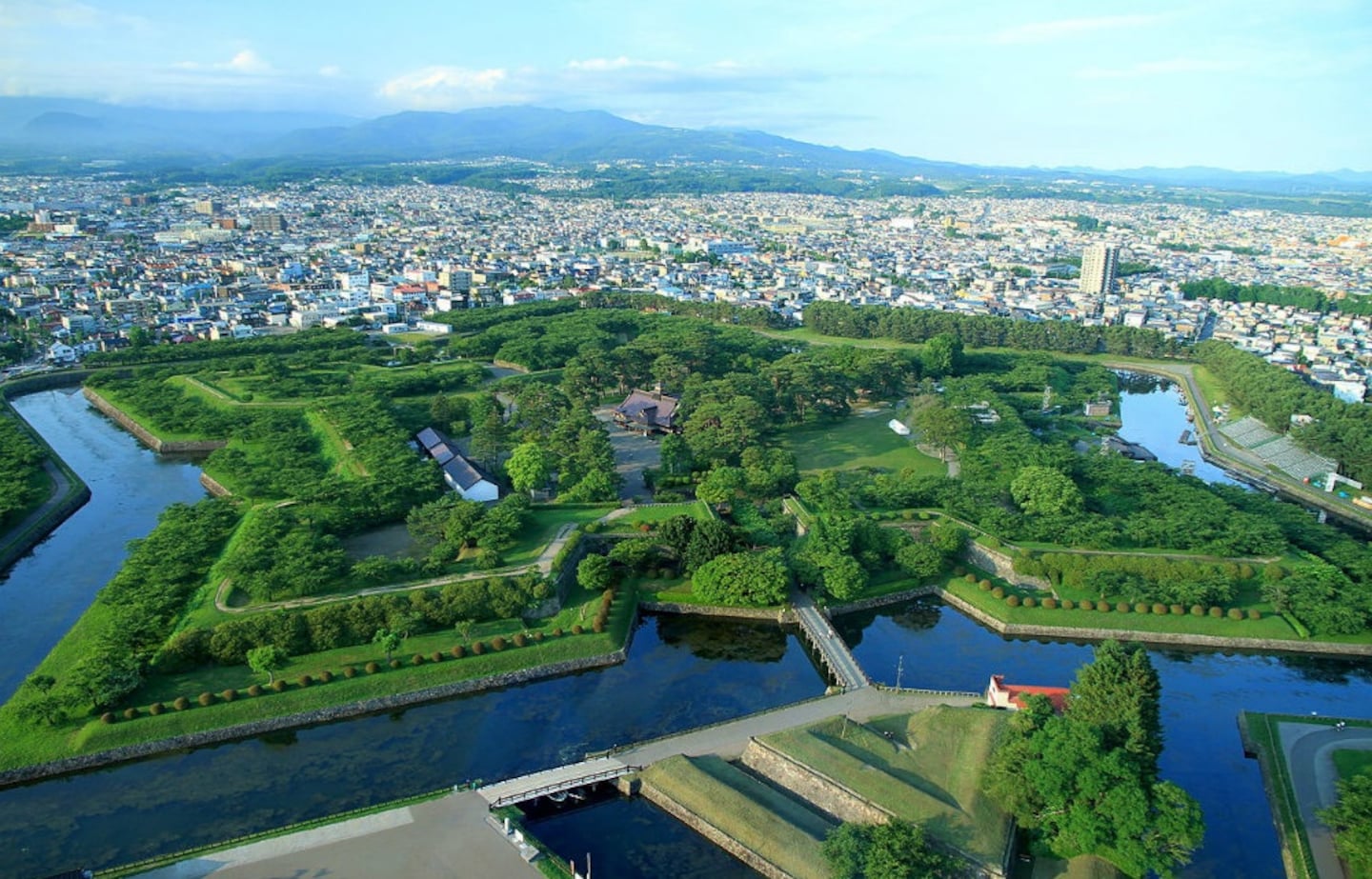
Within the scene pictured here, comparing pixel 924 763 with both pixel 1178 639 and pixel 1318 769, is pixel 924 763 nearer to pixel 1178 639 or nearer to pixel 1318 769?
pixel 1318 769

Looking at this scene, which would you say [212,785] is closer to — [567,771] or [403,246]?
[567,771]

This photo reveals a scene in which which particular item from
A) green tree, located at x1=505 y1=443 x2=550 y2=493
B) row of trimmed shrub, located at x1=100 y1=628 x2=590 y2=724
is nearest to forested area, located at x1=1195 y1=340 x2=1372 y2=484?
green tree, located at x1=505 y1=443 x2=550 y2=493

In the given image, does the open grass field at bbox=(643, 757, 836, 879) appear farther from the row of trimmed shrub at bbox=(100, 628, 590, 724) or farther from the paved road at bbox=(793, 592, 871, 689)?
the row of trimmed shrub at bbox=(100, 628, 590, 724)

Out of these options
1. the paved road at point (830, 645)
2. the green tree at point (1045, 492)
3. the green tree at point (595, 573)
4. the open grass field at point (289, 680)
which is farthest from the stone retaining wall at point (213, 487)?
the green tree at point (1045, 492)

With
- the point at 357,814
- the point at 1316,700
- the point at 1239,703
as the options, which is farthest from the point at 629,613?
the point at 1316,700

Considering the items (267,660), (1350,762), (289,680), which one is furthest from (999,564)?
(267,660)

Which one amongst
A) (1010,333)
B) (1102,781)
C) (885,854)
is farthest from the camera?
(1010,333)
